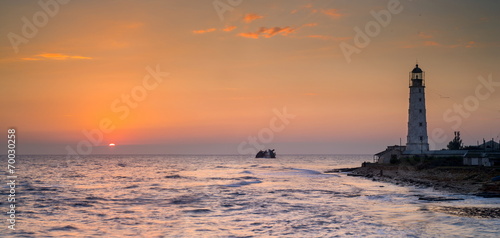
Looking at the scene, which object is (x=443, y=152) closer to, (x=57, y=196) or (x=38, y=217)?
(x=57, y=196)

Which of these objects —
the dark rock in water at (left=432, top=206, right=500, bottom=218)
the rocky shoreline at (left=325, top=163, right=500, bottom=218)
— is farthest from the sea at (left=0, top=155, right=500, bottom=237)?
the rocky shoreline at (left=325, top=163, right=500, bottom=218)

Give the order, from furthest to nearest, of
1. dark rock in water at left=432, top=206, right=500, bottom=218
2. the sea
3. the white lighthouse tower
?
the white lighthouse tower < dark rock in water at left=432, top=206, right=500, bottom=218 < the sea

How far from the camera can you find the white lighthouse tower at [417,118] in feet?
250

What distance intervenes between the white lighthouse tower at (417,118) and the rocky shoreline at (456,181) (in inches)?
169

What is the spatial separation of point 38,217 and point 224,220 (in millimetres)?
12801

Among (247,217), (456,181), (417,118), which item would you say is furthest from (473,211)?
(417,118)

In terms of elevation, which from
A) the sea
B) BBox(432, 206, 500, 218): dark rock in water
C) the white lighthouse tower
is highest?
the white lighthouse tower

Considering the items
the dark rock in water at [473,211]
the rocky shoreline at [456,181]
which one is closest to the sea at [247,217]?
the dark rock in water at [473,211]

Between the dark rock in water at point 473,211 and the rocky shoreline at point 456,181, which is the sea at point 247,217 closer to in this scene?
the dark rock in water at point 473,211

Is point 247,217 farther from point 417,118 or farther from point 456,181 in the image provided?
point 417,118

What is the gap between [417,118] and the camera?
7606 centimetres

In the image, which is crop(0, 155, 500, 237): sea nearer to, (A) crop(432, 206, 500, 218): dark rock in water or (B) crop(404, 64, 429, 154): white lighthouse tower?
(A) crop(432, 206, 500, 218): dark rock in water

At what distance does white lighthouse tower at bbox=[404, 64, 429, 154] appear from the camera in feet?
250

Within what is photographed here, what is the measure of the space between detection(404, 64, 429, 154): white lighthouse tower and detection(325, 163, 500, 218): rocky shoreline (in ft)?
14.1
